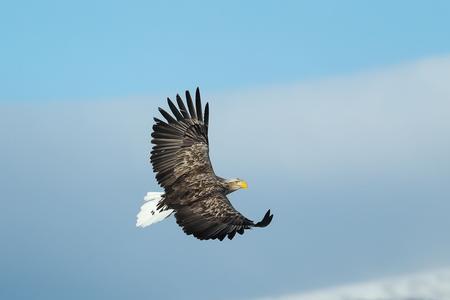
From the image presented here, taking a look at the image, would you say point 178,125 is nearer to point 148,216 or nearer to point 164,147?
point 164,147

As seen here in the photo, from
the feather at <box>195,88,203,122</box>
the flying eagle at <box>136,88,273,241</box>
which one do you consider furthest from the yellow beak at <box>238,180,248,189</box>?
the feather at <box>195,88,203,122</box>

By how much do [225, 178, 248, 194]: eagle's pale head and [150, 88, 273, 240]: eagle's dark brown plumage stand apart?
0.16 feet

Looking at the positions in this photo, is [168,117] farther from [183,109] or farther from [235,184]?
[235,184]

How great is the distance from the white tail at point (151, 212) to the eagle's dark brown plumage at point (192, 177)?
207 millimetres

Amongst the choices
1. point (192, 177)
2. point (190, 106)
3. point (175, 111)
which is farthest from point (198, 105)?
point (192, 177)

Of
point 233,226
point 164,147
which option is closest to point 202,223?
point 233,226

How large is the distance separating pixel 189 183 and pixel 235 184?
116 centimetres

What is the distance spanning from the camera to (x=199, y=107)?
24.4 meters

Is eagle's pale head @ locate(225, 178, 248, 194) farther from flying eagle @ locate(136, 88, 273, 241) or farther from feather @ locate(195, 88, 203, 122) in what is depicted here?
feather @ locate(195, 88, 203, 122)

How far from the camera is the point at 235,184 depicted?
78.4ft

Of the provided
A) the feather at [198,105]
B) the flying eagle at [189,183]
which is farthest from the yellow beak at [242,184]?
the feather at [198,105]

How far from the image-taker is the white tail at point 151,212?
2331cm

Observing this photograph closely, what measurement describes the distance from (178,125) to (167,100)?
2.01ft

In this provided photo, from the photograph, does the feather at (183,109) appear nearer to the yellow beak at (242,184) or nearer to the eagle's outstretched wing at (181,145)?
the eagle's outstretched wing at (181,145)
